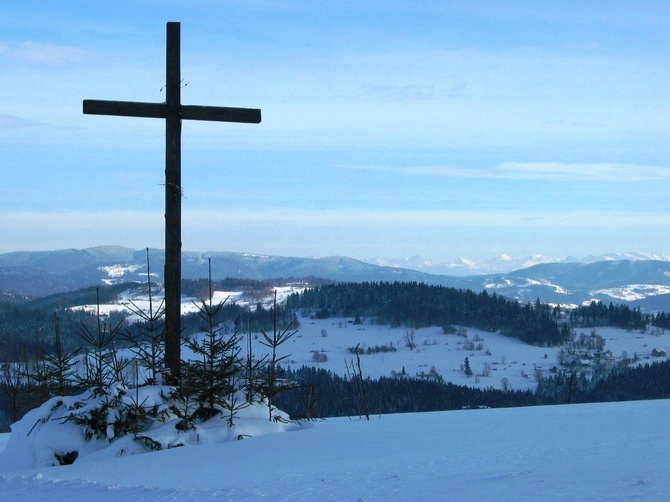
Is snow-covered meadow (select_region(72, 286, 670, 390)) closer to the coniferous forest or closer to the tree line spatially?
the tree line

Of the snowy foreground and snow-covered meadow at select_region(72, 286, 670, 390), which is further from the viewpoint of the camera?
snow-covered meadow at select_region(72, 286, 670, 390)

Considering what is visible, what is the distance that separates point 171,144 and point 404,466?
5.70m

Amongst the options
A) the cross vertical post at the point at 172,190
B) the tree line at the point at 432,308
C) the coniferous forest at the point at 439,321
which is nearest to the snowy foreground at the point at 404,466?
the cross vertical post at the point at 172,190

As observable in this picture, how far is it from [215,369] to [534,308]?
179 meters

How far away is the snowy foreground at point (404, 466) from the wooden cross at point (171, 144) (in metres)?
2.27

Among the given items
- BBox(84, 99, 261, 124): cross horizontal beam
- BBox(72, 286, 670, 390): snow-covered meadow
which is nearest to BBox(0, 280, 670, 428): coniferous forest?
BBox(72, 286, 670, 390): snow-covered meadow

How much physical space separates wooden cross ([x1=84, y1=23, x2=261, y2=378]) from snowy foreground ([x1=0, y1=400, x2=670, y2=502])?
2.27m

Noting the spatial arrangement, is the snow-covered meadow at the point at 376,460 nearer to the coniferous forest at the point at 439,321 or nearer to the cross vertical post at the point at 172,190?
the cross vertical post at the point at 172,190

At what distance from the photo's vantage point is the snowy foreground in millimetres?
5121

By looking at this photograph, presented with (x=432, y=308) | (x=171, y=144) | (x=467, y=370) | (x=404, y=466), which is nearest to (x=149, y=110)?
(x=171, y=144)

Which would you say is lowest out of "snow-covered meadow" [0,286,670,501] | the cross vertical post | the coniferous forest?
the coniferous forest

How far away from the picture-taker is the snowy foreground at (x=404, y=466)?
5.12 meters

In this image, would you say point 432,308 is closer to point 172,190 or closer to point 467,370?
point 467,370

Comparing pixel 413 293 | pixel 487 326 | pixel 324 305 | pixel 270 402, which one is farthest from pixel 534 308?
pixel 270 402
